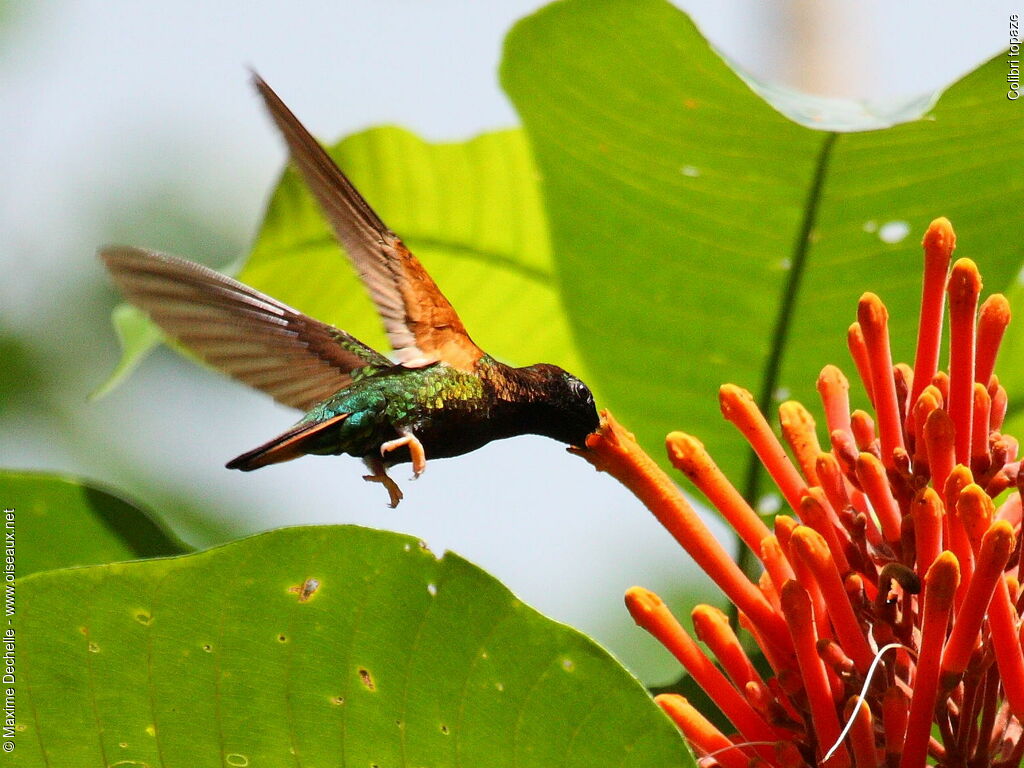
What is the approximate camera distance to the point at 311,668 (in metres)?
1.10

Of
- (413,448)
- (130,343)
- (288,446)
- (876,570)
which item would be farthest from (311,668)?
(130,343)

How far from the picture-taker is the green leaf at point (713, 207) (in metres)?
1.57

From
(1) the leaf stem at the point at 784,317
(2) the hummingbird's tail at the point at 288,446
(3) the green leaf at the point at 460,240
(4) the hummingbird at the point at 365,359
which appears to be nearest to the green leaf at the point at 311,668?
(2) the hummingbird's tail at the point at 288,446

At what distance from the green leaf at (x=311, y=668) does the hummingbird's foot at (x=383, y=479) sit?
18.6 inches

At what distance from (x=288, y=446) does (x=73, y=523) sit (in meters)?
0.39

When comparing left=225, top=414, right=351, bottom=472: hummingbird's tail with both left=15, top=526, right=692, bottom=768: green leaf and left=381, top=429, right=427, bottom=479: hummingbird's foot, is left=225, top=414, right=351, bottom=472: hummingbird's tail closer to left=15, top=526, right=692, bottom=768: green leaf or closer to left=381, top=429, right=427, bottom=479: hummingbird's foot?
left=381, top=429, right=427, bottom=479: hummingbird's foot

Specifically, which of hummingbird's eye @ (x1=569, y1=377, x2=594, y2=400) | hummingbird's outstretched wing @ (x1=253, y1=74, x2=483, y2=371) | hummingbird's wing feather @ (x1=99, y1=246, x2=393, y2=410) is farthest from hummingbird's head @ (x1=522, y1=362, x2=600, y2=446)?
hummingbird's wing feather @ (x1=99, y1=246, x2=393, y2=410)

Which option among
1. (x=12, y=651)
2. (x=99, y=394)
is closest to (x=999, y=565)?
(x=12, y=651)

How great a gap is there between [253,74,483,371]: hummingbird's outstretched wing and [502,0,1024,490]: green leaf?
288 mm

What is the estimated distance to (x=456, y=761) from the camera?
1.07 metres

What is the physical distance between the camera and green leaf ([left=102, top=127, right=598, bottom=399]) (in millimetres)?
2014

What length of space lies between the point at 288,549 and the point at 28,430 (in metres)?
2.48

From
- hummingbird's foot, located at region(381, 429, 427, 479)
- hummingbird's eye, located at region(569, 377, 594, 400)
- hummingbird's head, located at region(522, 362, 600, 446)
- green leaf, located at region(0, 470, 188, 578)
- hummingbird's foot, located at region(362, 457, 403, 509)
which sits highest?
hummingbird's eye, located at region(569, 377, 594, 400)

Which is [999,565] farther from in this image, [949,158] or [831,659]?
[949,158]
